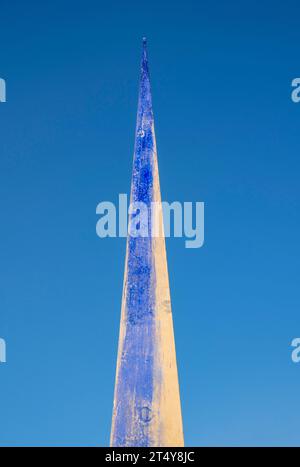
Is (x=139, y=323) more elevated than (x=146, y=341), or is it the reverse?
(x=139, y=323)

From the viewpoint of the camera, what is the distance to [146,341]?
23.0ft

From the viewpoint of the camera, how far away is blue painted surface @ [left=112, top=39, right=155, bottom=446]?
6793 mm

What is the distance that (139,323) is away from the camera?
707 cm

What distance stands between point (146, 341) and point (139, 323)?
0.60 feet

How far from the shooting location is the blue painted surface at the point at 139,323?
22.3 feet

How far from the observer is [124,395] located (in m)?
6.88

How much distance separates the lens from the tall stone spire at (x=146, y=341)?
679 centimetres

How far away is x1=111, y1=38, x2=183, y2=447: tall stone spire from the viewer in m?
6.79
